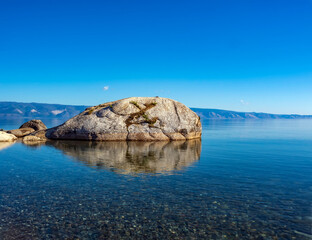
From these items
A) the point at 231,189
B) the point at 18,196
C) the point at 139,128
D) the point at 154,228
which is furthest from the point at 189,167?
the point at 139,128

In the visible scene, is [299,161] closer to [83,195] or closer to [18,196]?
[83,195]

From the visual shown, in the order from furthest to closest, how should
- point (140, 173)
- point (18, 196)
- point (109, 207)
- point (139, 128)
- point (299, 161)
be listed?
point (139, 128)
point (299, 161)
point (140, 173)
point (18, 196)
point (109, 207)

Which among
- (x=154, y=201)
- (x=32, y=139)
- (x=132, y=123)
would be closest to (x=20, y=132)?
(x=32, y=139)

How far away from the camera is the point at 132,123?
3030 cm

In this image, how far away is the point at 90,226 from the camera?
7.50 metres

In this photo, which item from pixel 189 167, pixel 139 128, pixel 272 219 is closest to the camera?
pixel 272 219

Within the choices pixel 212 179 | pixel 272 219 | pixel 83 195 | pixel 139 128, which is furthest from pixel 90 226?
pixel 139 128

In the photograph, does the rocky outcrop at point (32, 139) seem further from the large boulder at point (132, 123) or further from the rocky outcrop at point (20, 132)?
the rocky outcrop at point (20, 132)

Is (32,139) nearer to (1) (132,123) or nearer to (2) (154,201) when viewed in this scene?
(1) (132,123)

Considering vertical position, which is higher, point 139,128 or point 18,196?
point 139,128

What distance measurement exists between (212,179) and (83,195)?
640 centimetres

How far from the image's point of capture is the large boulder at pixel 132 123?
2986cm

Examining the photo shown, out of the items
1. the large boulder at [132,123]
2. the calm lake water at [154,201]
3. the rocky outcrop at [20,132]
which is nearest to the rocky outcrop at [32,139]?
the large boulder at [132,123]

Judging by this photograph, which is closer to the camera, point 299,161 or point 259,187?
point 259,187
